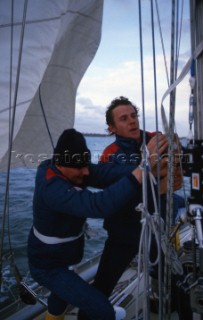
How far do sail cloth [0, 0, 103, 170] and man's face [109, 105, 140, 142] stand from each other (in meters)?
0.63

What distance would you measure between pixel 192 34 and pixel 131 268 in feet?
9.57

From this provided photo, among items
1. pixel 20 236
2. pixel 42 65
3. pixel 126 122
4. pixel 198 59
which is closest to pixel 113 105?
pixel 126 122

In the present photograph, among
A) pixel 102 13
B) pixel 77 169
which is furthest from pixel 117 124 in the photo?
pixel 102 13

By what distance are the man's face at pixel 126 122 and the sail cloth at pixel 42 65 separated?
63 centimetres

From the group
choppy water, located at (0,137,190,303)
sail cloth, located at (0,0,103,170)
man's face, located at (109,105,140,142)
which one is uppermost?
sail cloth, located at (0,0,103,170)

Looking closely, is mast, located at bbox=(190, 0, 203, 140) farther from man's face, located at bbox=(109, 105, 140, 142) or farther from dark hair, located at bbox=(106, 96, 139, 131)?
dark hair, located at bbox=(106, 96, 139, 131)

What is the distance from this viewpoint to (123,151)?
207cm

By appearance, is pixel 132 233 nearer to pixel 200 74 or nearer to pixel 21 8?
pixel 200 74

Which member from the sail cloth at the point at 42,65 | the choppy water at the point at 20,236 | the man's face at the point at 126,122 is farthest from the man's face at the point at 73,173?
the choppy water at the point at 20,236

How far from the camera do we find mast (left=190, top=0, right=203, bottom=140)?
4.56 feet

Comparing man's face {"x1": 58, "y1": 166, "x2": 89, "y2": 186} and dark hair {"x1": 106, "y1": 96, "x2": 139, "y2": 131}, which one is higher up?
dark hair {"x1": 106, "y1": 96, "x2": 139, "y2": 131}

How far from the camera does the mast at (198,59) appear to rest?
1.39 metres

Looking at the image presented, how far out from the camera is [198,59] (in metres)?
1.39

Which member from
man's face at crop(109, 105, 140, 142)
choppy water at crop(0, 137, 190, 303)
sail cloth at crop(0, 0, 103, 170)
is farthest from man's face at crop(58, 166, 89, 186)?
choppy water at crop(0, 137, 190, 303)
